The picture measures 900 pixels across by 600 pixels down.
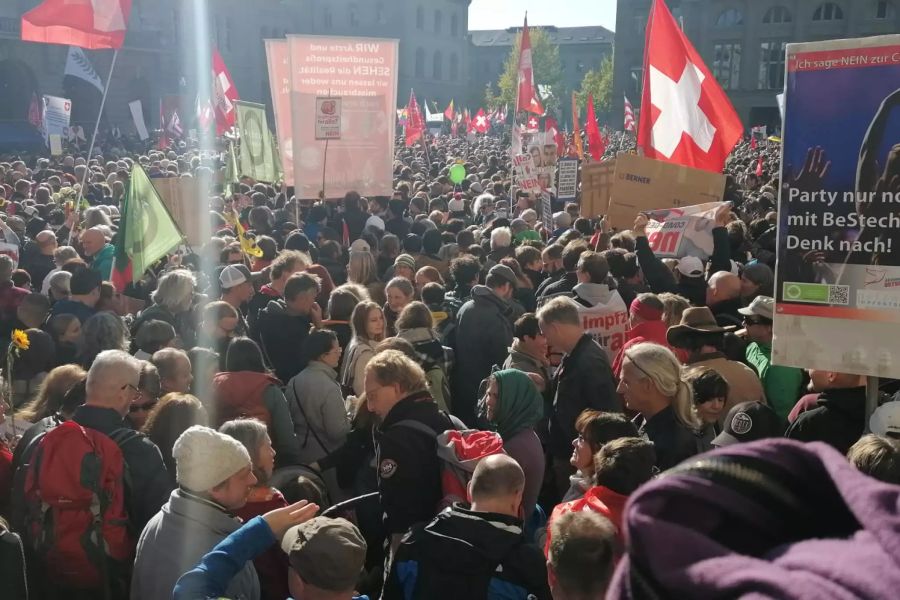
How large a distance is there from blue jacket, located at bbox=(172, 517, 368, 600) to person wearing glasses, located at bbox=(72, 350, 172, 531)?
Result: 961 mm

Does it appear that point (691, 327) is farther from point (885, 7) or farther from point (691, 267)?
point (885, 7)

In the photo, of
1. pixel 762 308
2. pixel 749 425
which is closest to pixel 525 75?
pixel 762 308

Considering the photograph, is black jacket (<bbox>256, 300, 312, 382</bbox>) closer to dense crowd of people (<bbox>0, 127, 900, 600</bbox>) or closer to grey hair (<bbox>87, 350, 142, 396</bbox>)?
dense crowd of people (<bbox>0, 127, 900, 600</bbox>)

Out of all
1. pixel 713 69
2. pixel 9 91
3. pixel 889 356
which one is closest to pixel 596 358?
pixel 889 356

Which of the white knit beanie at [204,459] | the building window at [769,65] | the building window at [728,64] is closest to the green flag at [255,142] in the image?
the white knit beanie at [204,459]

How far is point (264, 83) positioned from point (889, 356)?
66642 mm

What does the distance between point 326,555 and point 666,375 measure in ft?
6.18

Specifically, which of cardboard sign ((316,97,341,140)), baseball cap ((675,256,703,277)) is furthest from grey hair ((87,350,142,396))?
cardboard sign ((316,97,341,140))

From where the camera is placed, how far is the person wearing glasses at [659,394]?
12.8 feet

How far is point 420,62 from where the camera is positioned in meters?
78.3

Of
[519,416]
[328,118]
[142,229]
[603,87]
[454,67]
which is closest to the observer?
[519,416]

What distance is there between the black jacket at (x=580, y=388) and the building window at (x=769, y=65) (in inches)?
2362

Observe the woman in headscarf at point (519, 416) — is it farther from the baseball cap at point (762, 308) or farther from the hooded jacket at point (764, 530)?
the hooded jacket at point (764, 530)

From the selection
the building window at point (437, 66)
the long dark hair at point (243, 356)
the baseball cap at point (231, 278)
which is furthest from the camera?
the building window at point (437, 66)
